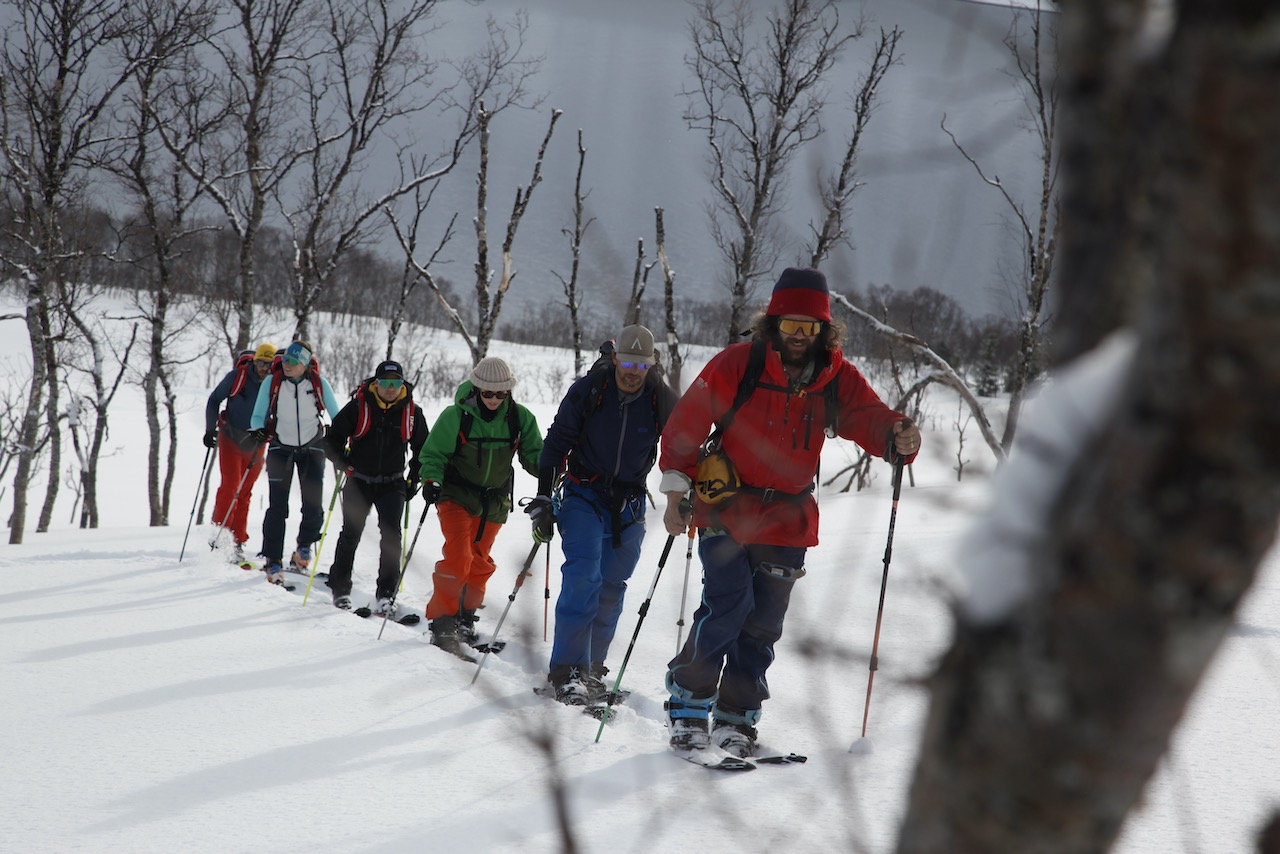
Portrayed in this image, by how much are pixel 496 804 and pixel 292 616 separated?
332 centimetres

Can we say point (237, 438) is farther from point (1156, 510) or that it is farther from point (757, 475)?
point (1156, 510)

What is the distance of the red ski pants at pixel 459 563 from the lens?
5840mm

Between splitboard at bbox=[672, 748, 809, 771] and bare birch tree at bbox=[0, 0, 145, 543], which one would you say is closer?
splitboard at bbox=[672, 748, 809, 771]

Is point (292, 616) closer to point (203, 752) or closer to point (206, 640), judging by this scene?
point (206, 640)

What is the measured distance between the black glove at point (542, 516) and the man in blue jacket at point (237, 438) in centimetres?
435

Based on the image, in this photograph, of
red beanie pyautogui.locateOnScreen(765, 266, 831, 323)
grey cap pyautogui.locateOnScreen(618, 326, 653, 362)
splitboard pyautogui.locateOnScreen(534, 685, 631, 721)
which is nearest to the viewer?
red beanie pyautogui.locateOnScreen(765, 266, 831, 323)

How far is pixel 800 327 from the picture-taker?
12.6 feet

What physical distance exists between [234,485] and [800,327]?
22.2 ft

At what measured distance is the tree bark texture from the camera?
1.44 ft

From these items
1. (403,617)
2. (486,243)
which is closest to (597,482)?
(403,617)

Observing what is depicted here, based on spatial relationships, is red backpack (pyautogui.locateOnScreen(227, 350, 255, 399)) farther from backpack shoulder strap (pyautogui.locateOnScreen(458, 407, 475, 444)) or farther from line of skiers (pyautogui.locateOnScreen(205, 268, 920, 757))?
backpack shoulder strap (pyautogui.locateOnScreen(458, 407, 475, 444))

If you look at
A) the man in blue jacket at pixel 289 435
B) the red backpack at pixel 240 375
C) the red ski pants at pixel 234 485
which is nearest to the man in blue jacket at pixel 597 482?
the man in blue jacket at pixel 289 435

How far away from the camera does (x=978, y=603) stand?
21.5 inches

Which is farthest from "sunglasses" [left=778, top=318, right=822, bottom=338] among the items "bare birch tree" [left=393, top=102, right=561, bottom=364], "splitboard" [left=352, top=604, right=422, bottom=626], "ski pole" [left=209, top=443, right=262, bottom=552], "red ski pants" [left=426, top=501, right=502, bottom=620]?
"bare birch tree" [left=393, top=102, right=561, bottom=364]
